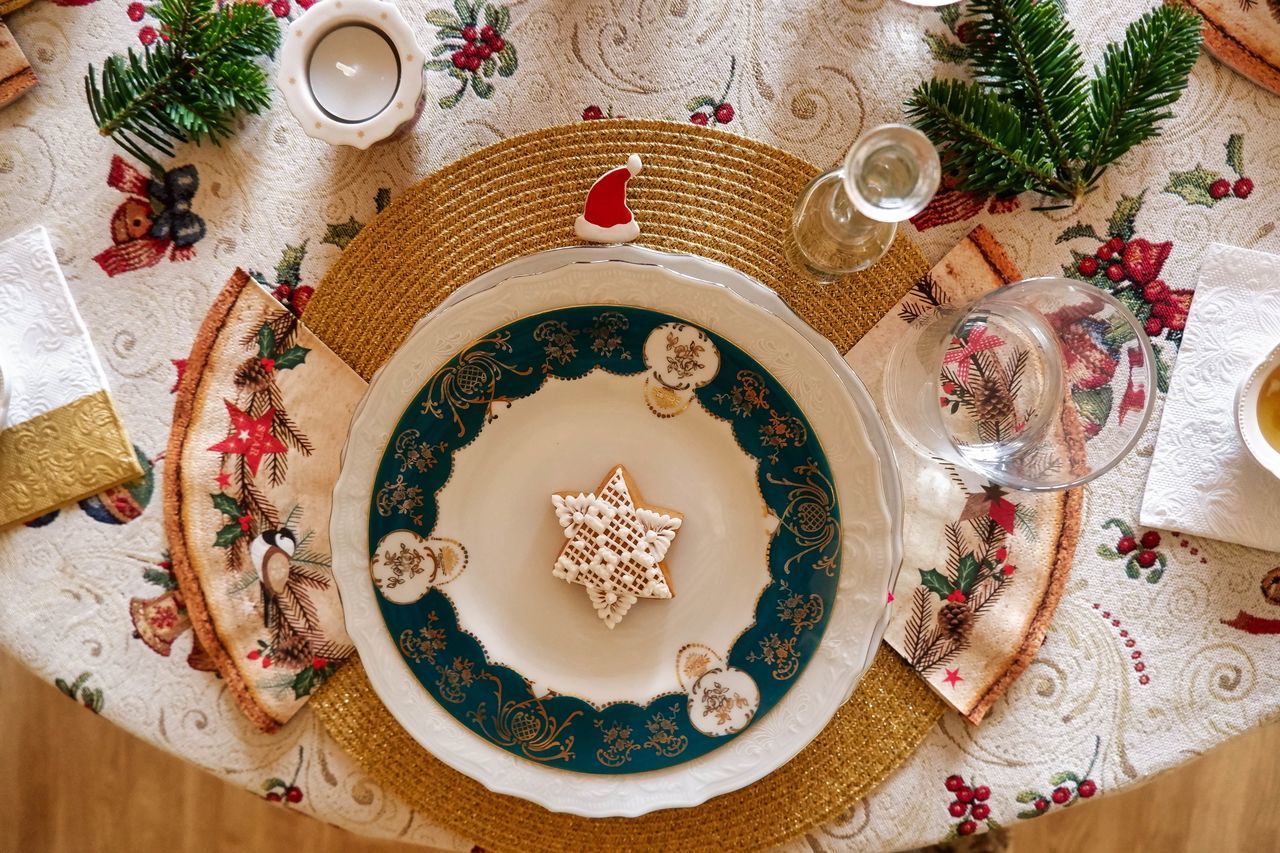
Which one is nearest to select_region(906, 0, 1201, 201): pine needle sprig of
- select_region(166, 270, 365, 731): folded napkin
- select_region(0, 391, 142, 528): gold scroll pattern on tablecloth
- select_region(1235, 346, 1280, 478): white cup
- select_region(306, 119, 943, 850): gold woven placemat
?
select_region(306, 119, 943, 850): gold woven placemat

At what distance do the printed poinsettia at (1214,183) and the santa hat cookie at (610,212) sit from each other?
55 cm

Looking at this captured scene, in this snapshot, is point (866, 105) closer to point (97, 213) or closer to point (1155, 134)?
point (1155, 134)

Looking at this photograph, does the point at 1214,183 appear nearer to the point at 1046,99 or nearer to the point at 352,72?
the point at 1046,99

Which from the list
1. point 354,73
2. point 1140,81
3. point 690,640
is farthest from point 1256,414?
point 354,73

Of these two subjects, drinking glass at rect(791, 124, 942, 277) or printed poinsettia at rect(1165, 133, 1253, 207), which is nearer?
drinking glass at rect(791, 124, 942, 277)

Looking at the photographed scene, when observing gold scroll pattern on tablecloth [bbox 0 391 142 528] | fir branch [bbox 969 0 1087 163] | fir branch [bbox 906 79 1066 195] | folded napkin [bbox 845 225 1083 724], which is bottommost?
folded napkin [bbox 845 225 1083 724]

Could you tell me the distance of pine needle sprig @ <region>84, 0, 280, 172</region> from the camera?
31.4 inches

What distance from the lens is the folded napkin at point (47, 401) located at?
2.71 ft

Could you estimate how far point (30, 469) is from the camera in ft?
2.71

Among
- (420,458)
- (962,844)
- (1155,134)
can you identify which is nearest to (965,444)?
(1155,134)

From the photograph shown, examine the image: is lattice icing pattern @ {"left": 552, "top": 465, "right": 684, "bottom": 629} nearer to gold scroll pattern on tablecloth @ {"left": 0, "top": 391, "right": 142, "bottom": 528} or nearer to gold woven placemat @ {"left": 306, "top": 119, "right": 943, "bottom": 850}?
gold woven placemat @ {"left": 306, "top": 119, "right": 943, "bottom": 850}

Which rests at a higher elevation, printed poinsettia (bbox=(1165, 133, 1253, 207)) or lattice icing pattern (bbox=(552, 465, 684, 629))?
printed poinsettia (bbox=(1165, 133, 1253, 207))

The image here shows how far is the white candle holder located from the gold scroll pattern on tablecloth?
354mm

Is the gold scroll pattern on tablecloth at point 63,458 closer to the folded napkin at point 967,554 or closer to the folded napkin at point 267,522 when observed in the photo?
the folded napkin at point 267,522
